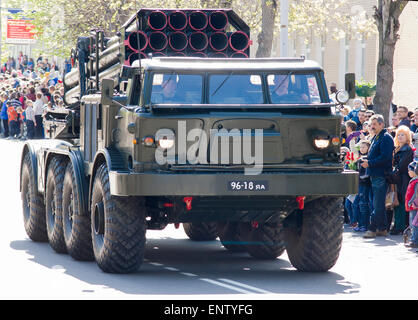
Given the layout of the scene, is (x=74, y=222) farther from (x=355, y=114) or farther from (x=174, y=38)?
(x=355, y=114)

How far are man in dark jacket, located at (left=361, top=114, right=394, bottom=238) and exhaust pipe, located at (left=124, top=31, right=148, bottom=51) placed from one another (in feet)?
14.8

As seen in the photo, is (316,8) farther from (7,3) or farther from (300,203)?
(7,3)

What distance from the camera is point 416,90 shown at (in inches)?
1624

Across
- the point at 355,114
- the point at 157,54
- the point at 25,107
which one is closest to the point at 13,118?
the point at 25,107

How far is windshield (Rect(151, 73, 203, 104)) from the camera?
11.9m

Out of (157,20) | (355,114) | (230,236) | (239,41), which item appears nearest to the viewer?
(157,20)

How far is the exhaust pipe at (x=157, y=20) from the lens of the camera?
13.5 metres

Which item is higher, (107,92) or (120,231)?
(107,92)

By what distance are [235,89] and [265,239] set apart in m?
2.45

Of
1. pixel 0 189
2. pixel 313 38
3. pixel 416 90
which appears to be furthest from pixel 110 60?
pixel 313 38

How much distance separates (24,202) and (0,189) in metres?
8.76

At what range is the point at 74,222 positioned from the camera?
13.3 m

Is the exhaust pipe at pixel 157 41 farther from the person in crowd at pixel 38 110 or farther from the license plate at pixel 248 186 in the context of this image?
the person in crowd at pixel 38 110

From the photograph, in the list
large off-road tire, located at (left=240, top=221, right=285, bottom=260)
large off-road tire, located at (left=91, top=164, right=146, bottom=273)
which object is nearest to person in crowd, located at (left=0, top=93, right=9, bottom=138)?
large off-road tire, located at (left=240, top=221, right=285, bottom=260)
